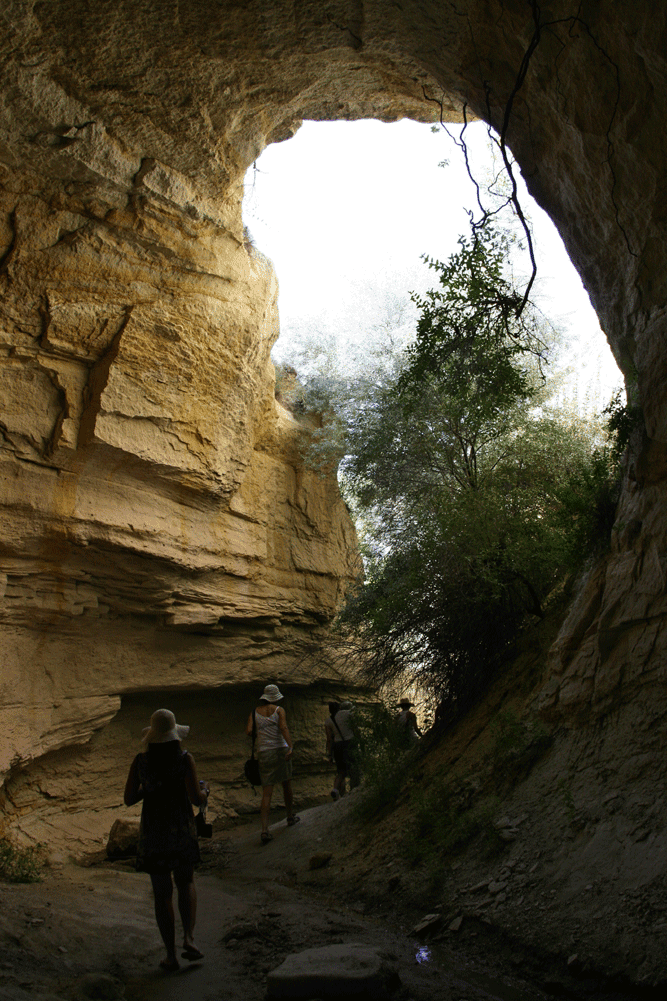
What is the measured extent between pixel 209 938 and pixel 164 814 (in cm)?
116

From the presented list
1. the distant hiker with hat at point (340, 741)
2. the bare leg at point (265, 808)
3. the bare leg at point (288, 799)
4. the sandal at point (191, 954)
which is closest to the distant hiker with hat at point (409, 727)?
the distant hiker with hat at point (340, 741)

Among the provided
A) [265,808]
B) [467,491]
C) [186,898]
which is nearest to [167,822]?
[186,898]

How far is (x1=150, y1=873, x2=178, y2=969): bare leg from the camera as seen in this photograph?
13.8 ft

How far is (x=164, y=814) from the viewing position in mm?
4414

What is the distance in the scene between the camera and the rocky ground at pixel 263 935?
3727 millimetres

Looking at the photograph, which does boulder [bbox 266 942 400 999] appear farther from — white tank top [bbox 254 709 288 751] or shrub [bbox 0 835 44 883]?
white tank top [bbox 254 709 288 751]

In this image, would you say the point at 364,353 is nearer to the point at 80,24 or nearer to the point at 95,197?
the point at 95,197

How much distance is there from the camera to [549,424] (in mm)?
9523

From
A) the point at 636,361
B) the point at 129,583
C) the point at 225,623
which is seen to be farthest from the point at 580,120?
the point at 225,623

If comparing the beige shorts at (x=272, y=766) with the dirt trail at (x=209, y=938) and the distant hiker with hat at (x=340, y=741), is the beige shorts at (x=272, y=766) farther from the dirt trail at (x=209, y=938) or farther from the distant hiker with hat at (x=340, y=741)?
the dirt trail at (x=209, y=938)

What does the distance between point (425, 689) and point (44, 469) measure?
17.6ft

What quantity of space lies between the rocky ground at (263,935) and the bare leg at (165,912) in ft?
0.47

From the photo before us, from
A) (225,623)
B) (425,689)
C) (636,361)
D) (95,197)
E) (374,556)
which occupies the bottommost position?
(425,689)

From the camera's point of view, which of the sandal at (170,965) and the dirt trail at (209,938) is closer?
the dirt trail at (209,938)
